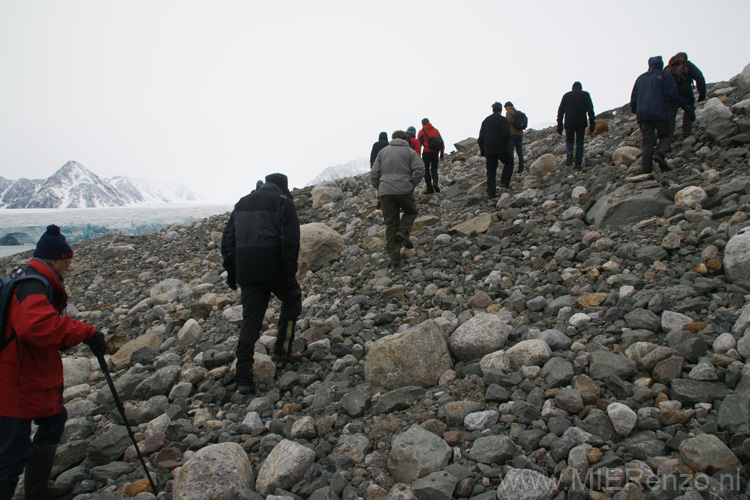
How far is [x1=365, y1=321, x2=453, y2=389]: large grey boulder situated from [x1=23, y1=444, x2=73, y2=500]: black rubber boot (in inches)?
99.9

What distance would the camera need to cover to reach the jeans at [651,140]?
6.94 meters

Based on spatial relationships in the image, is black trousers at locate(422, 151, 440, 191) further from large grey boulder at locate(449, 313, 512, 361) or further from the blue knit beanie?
the blue knit beanie

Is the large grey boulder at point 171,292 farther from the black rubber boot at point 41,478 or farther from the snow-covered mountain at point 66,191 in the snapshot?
the snow-covered mountain at point 66,191

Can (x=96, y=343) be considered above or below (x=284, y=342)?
above

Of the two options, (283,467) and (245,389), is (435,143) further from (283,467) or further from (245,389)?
(283,467)

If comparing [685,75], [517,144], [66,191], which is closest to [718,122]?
[685,75]

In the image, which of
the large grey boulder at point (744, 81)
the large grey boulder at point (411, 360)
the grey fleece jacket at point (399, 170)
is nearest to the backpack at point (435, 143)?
the grey fleece jacket at point (399, 170)

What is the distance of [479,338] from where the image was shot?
3.96m

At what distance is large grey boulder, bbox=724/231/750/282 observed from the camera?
12.4 feet

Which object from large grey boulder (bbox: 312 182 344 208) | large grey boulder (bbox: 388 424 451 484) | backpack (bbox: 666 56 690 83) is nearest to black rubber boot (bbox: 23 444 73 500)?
large grey boulder (bbox: 388 424 451 484)

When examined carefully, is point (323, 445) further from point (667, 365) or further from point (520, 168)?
point (520, 168)

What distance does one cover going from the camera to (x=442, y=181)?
1252 cm

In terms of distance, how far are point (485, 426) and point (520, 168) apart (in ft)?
30.3

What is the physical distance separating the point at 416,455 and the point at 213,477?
1.38 meters
